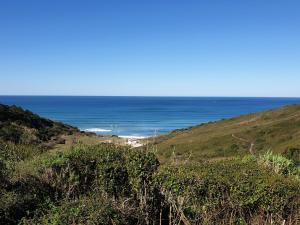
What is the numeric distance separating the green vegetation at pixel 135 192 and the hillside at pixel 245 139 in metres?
21.6

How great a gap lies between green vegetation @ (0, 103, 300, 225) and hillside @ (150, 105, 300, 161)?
71.0ft

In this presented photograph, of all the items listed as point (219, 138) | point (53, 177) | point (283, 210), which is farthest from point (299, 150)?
point (53, 177)

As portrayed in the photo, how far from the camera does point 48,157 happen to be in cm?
974

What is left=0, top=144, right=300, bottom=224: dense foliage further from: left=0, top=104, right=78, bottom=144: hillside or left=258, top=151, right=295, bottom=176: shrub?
left=0, top=104, right=78, bottom=144: hillside

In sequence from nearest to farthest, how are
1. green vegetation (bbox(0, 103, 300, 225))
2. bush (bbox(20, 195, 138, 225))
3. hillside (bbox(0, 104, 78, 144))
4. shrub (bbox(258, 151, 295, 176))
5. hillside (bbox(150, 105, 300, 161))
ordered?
bush (bbox(20, 195, 138, 225)) < green vegetation (bbox(0, 103, 300, 225)) < shrub (bbox(258, 151, 295, 176)) < hillside (bbox(0, 104, 78, 144)) < hillside (bbox(150, 105, 300, 161))

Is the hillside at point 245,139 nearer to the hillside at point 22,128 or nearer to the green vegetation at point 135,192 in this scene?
the hillside at point 22,128

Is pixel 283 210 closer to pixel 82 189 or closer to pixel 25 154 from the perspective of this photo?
pixel 82 189

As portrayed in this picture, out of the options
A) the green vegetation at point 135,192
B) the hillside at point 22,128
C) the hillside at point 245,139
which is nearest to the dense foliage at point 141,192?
the green vegetation at point 135,192

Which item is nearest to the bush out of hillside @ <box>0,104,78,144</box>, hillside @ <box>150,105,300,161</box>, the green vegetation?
the green vegetation

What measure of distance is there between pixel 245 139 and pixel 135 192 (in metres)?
33.1

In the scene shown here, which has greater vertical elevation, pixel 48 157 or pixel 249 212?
pixel 48 157

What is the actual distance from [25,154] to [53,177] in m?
3.12

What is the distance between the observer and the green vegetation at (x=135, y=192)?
754 cm

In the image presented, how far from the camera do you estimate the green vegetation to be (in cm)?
754
